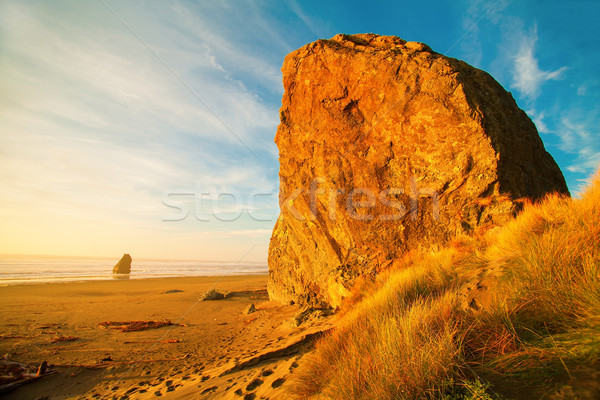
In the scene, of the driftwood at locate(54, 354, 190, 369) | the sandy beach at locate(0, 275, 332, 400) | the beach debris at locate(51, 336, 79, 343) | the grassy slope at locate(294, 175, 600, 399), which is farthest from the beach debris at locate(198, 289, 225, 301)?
the grassy slope at locate(294, 175, 600, 399)

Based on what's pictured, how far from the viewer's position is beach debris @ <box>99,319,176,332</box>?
362 inches

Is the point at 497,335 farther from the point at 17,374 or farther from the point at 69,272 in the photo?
the point at 69,272

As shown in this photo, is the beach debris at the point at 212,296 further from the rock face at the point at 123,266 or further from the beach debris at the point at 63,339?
the rock face at the point at 123,266

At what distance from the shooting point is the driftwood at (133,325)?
30.1 feet

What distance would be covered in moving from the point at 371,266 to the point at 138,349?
6.68 m

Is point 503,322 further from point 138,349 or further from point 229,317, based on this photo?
point 229,317

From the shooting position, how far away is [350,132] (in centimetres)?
814

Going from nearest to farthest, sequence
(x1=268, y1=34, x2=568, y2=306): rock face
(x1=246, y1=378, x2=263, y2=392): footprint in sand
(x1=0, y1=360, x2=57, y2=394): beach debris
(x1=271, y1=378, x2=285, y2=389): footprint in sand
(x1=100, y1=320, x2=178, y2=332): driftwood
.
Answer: (x1=271, y1=378, x2=285, y2=389): footprint in sand, (x1=246, y1=378, x2=263, y2=392): footprint in sand, (x1=0, y1=360, x2=57, y2=394): beach debris, (x1=268, y1=34, x2=568, y2=306): rock face, (x1=100, y1=320, x2=178, y2=332): driftwood

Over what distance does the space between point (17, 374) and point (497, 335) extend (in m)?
8.38

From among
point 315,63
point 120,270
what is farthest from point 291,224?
point 120,270

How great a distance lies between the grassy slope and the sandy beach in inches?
60.2

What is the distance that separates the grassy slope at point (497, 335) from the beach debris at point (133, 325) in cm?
809

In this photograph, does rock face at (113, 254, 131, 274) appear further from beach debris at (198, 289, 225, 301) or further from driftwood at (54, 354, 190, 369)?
driftwood at (54, 354, 190, 369)

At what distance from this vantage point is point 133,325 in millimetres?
9531
